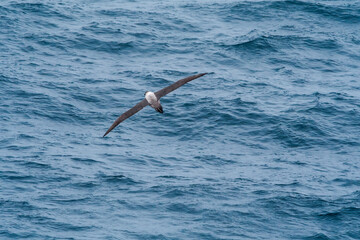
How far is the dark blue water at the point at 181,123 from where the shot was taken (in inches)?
1113

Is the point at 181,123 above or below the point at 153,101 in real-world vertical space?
below

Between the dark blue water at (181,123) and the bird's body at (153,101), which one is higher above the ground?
the bird's body at (153,101)

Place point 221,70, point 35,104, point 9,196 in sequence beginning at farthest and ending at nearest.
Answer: point 221,70 → point 35,104 → point 9,196

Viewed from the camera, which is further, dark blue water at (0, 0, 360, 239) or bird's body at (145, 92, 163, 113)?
dark blue water at (0, 0, 360, 239)

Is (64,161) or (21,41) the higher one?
(21,41)

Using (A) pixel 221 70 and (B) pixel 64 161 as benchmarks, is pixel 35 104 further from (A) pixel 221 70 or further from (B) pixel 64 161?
(A) pixel 221 70

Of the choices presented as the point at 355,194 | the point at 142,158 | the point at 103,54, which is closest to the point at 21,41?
the point at 103,54

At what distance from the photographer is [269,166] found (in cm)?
3238

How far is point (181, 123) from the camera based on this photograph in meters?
35.8

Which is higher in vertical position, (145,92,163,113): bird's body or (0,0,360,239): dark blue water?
(145,92,163,113): bird's body

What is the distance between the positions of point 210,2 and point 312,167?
25.2 m

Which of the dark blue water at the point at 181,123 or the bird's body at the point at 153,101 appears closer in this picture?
the bird's body at the point at 153,101

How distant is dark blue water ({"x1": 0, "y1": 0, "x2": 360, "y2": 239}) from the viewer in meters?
28.3

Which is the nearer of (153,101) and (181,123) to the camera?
(153,101)
